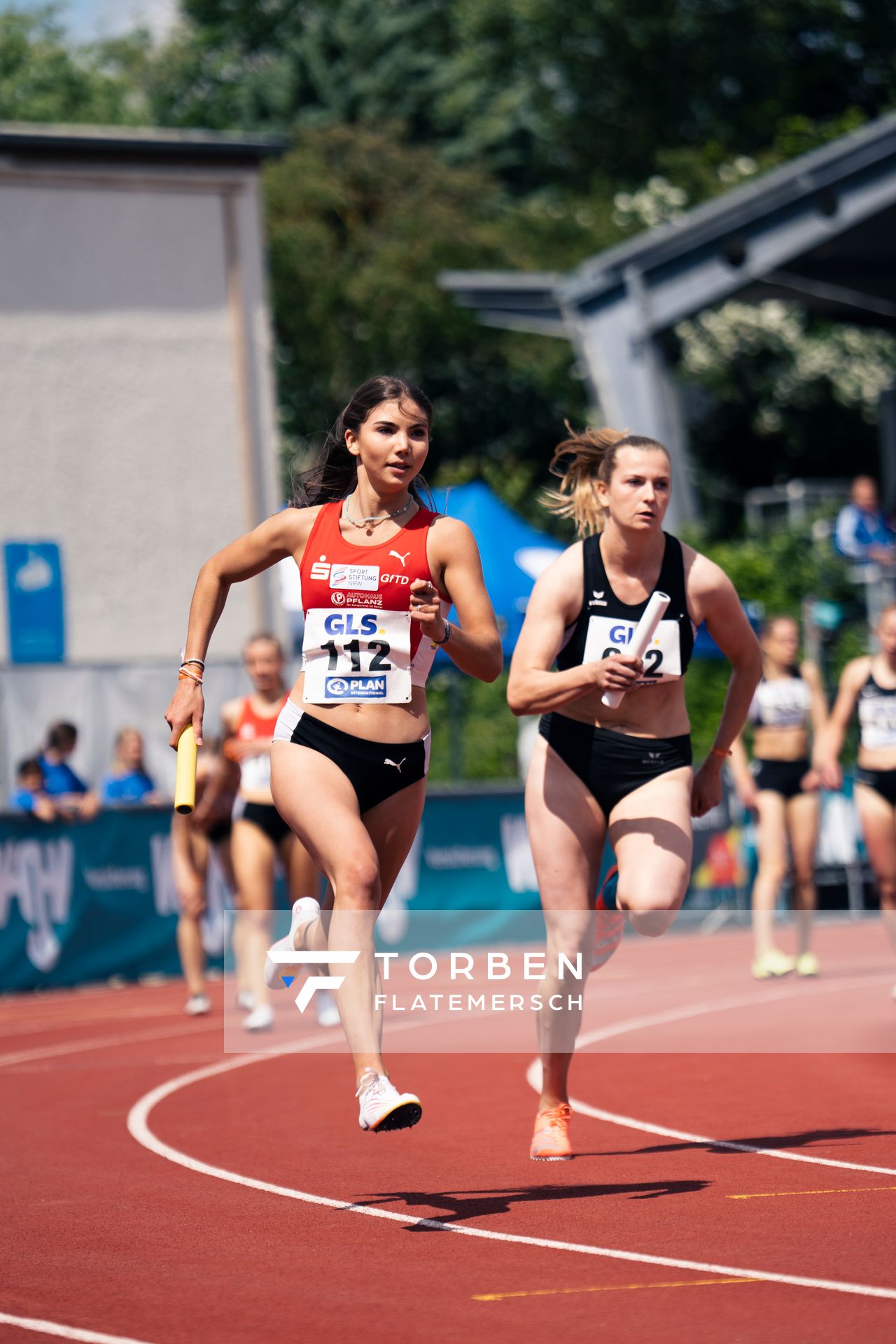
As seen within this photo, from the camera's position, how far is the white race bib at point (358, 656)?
6258 millimetres

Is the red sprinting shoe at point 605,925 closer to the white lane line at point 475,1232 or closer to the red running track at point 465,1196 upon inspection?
the red running track at point 465,1196

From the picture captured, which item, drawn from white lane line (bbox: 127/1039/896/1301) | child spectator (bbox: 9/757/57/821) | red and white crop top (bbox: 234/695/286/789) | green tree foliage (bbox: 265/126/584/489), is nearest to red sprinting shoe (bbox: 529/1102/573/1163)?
white lane line (bbox: 127/1039/896/1301)

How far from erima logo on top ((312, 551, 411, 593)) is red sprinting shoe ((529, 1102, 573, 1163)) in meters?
1.91

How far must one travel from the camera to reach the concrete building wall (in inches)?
913

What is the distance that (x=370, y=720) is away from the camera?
20.7ft

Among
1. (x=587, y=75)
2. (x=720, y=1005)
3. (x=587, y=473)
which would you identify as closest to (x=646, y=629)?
(x=587, y=473)

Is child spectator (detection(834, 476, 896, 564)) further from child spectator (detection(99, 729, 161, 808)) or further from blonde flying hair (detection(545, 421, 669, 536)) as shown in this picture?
blonde flying hair (detection(545, 421, 669, 536))

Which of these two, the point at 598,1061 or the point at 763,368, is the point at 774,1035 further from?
the point at 763,368

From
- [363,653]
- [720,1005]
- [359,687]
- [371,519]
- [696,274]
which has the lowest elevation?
[720,1005]

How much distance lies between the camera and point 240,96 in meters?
52.4

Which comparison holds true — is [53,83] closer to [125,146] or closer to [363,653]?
[125,146]

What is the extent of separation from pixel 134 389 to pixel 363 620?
1807 cm

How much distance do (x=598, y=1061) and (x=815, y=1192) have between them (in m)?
3.91

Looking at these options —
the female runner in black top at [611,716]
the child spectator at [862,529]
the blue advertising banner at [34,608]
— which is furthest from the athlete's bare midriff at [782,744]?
the child spectator at [862,529]
